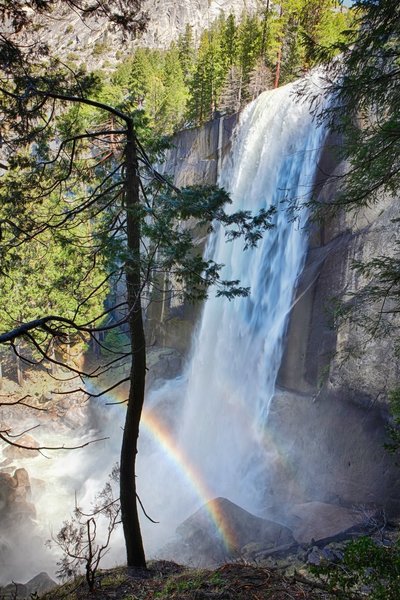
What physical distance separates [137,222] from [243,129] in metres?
17.5

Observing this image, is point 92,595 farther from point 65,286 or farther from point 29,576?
point 29,576

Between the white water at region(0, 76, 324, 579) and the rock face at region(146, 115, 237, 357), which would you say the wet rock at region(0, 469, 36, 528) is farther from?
the rock face at region(146, 115, 237, 357)

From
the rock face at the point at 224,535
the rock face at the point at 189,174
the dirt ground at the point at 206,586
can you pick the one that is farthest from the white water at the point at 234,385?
the dirt ground at the point at 206,586

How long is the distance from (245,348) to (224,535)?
24.4 ft

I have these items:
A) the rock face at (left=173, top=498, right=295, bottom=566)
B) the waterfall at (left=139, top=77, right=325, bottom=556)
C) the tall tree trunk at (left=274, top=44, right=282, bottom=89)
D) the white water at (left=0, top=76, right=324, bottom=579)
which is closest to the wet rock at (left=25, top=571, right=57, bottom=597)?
the white water at (left=0, top=76, right=324, bottom=579)

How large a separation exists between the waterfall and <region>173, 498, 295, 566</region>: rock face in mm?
2208

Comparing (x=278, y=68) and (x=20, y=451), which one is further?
(x=278, y=68)

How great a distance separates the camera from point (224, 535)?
10.0 metres

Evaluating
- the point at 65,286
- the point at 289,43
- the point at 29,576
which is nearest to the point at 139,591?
the point at 65,286

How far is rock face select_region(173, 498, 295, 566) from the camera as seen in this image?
9.48 m

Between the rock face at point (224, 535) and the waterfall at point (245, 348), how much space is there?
2.21 metres

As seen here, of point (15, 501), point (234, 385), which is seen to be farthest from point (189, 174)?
point (15, 501)

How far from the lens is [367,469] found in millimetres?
10656

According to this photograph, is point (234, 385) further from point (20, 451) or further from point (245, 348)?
point (20, 451)
